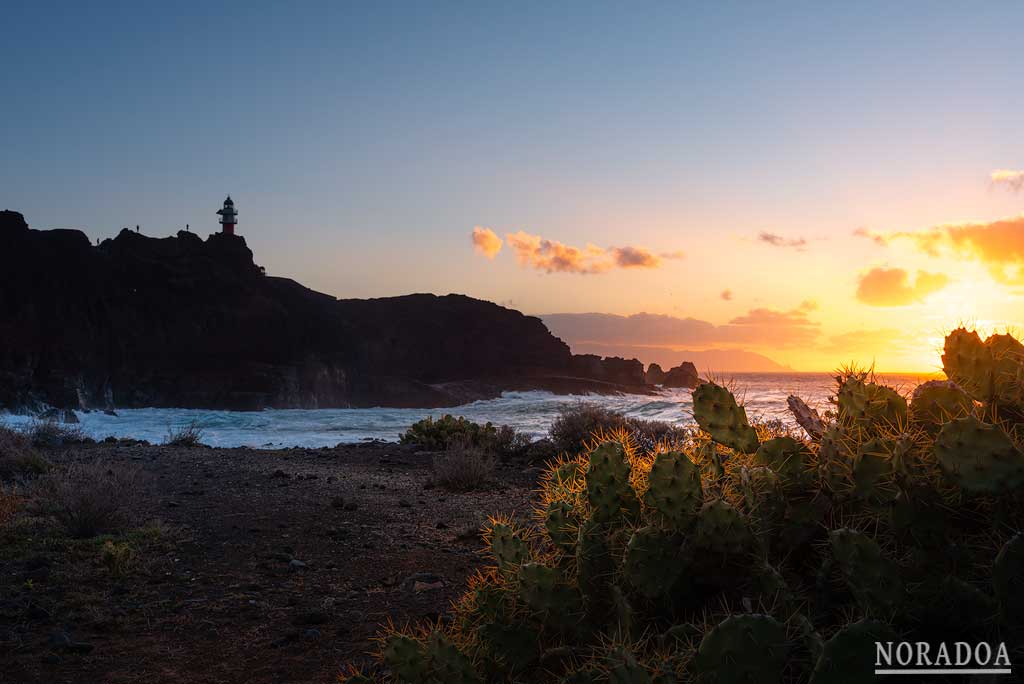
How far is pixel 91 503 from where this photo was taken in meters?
7.51

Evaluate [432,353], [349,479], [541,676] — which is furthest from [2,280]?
[541,676]

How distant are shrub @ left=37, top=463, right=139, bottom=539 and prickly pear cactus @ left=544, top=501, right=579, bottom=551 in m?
6.20

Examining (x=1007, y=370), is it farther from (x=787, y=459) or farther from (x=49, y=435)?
(x=49, y=435)

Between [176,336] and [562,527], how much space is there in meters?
68.5

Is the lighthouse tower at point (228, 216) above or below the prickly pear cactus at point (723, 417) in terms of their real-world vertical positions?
above

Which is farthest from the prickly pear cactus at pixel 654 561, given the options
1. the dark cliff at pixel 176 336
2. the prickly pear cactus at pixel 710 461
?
the dark cliff at pixel 176 336

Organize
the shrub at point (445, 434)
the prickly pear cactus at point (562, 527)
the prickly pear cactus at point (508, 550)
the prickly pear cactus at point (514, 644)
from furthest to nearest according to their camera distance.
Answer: the shrub at point (445, 434), the prickly pear cactus at point (508, 550), the prickly pear cactus at point (562, 527), the prickly pear cactus at point (514, 644)

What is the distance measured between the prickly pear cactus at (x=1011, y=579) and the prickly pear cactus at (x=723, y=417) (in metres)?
0.97

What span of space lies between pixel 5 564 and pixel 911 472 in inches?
286

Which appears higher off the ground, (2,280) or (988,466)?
(2,280)

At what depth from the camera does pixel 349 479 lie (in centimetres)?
1201

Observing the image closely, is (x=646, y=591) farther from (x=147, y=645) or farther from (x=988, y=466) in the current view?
(x=147, y=645)

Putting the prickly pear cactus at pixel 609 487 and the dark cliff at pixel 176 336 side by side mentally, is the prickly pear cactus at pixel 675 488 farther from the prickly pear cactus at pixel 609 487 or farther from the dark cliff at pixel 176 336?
the dark cliff at pixel 176 336

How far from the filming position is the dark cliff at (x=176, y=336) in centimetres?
5591
